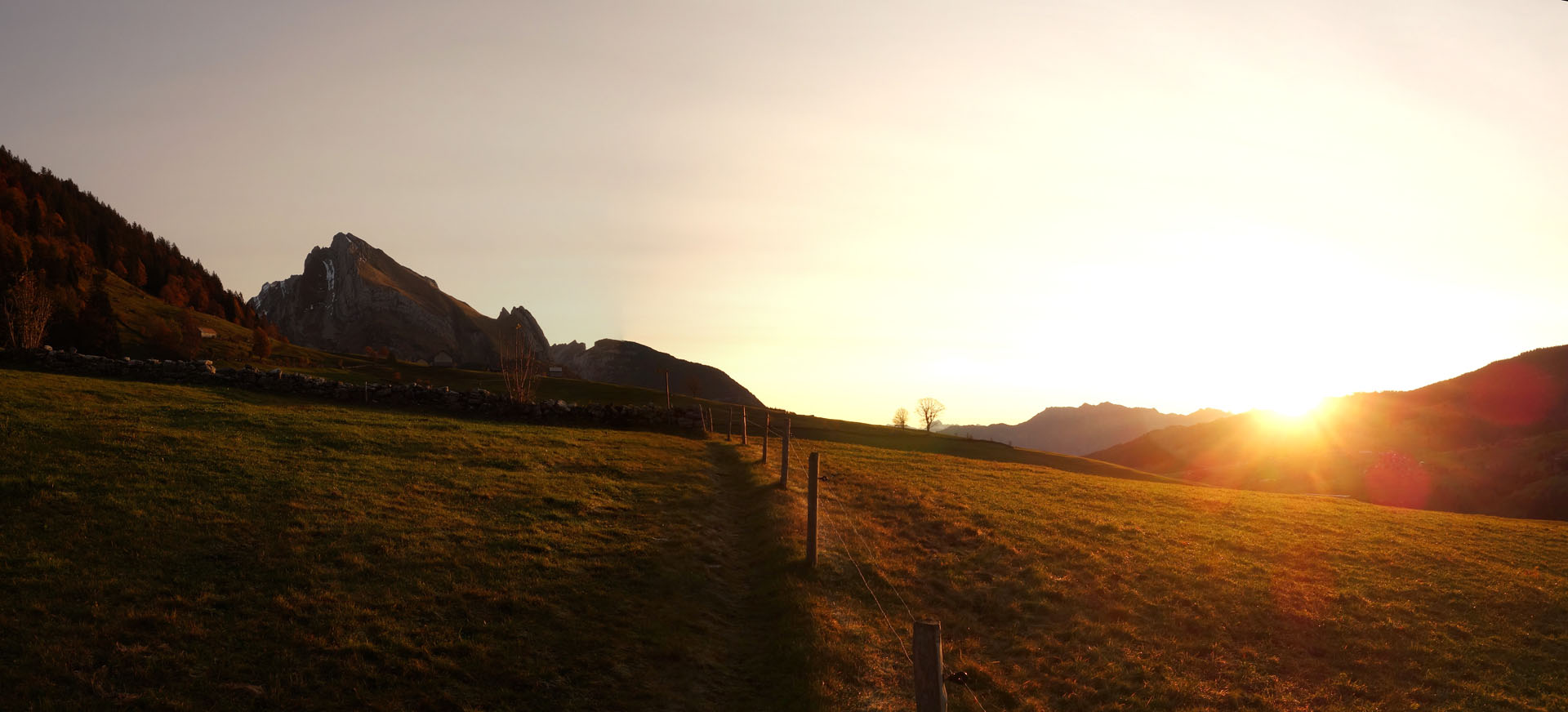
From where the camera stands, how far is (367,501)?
2234 cm

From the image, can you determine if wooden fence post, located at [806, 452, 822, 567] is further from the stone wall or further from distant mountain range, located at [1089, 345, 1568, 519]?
distant mountain range, located at [1089, 345, 1568, 519]

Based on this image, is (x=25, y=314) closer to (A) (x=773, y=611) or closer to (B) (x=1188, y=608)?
(A) (x=773, y=611)

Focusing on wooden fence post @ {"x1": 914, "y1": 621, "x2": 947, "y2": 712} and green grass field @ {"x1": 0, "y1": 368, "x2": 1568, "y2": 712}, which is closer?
wooden fence post @ {"x1": 914, "y1": 621, "x2": 947, "y2": 712}

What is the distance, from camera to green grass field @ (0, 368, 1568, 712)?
13.3 m

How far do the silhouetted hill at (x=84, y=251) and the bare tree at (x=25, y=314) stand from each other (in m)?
15.4

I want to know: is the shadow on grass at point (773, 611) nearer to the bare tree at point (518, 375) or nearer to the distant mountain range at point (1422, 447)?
the bare tree at point (518, 375)

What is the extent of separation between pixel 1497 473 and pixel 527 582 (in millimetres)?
110451

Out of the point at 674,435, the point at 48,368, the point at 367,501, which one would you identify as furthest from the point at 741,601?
the point at 48,368

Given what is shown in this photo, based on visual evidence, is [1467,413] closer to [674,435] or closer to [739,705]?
[674,435]

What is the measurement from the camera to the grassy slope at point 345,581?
12.6m

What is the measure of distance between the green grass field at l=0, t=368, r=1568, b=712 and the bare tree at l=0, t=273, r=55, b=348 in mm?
22287

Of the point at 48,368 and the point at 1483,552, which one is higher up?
the point at 48,368

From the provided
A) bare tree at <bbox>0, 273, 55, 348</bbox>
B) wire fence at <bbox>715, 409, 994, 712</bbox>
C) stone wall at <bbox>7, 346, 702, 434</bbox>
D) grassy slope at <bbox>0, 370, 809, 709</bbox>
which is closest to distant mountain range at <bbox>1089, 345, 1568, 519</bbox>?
stone wall at <bbox>7, 346, 702, 434</bbox>

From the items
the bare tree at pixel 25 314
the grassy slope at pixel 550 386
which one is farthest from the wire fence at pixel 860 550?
the bare tree at pixel 25 314
